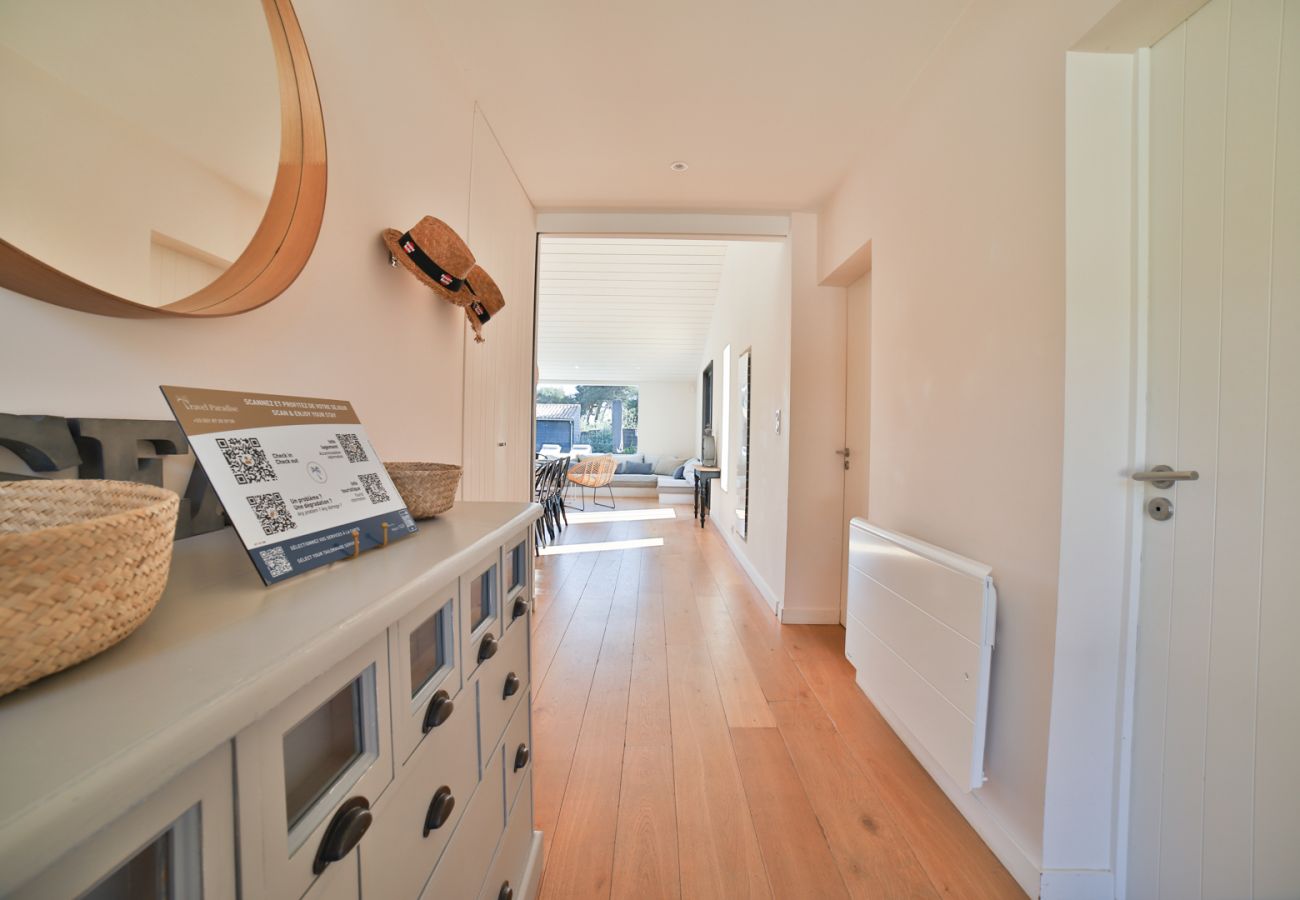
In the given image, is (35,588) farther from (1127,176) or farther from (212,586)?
(1127,176)

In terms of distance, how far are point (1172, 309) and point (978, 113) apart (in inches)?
32.0

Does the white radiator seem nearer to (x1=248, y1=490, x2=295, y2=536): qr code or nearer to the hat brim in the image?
(x1=248, y1=490, x2=295, y2=536): qr code

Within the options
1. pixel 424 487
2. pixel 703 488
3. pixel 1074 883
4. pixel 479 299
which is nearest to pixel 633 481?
pixel 703 488

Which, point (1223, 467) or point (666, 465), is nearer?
point (1223, 467)

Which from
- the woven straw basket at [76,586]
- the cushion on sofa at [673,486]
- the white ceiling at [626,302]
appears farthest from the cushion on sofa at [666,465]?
the woven straw basket at [76,586]

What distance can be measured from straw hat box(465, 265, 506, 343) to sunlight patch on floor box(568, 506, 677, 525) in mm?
4400

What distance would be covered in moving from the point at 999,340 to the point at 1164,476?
483 millimetres

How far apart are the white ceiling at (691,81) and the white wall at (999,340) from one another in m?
0.25

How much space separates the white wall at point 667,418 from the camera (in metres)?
9.62

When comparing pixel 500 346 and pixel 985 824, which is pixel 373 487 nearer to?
pixel 500 346

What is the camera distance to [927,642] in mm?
1501

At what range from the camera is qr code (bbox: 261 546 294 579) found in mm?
559

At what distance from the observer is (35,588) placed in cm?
33

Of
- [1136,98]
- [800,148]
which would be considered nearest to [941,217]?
[1136,98]
